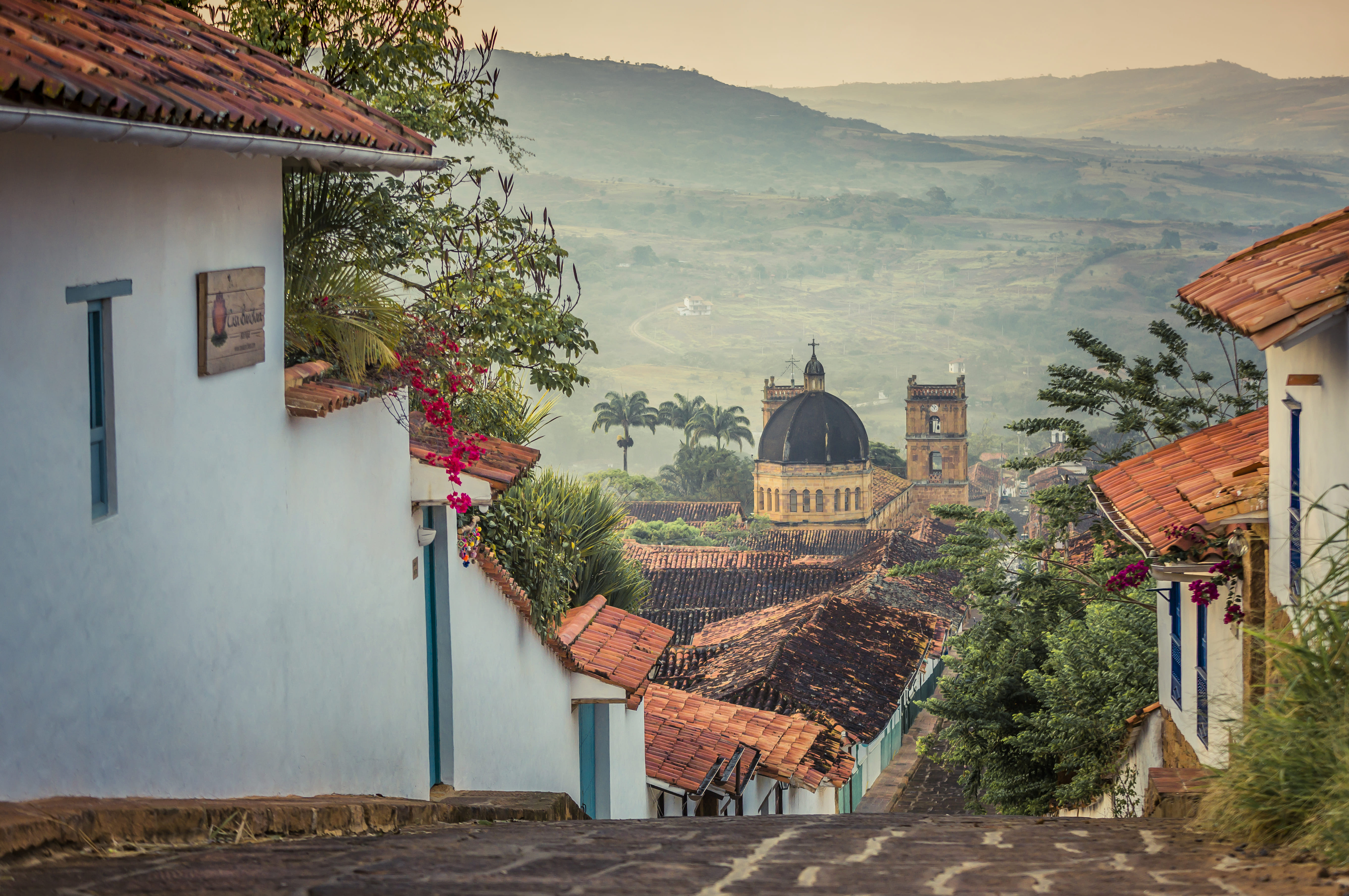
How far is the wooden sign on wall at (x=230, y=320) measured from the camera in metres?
4.88

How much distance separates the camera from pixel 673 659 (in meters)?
30.0

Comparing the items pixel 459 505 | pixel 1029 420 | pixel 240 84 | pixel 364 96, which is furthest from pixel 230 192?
pixel 1029 420

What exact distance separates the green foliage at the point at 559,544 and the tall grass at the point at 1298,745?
5.96 metres

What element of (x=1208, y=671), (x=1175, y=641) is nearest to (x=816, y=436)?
(x=1175, y=641)

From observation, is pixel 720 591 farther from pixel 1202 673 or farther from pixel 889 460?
pixel 889 460

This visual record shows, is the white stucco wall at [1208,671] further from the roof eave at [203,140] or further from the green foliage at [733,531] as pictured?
the green foliage at [733,531]

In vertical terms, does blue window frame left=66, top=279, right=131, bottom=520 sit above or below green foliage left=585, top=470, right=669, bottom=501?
above

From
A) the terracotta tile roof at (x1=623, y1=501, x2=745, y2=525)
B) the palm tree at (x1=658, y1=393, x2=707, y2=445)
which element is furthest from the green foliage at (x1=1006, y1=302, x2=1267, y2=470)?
the palm tree at (x1=658, y1=393, x2=707, y2=445)

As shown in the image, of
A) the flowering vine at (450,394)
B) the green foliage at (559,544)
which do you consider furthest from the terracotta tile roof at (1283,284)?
the green foliage at (559,544)

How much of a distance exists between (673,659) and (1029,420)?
1382 cm

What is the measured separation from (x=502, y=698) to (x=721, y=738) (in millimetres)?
7802

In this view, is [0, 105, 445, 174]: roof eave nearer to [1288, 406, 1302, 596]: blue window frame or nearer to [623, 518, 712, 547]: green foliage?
[1288, 406, 1302, 596]: blue window frame

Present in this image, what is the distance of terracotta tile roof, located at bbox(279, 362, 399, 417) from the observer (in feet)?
18.7

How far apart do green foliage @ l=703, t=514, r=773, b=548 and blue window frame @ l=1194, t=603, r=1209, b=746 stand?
78.4 m
